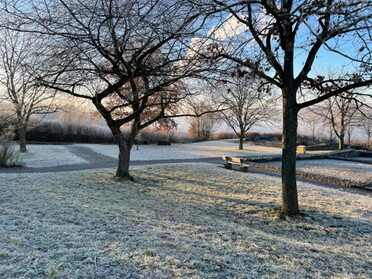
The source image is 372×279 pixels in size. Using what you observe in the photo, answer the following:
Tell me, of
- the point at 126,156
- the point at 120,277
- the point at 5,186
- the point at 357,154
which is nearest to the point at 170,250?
the point at 120,277

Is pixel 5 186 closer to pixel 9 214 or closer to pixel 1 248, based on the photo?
pixel 9 214

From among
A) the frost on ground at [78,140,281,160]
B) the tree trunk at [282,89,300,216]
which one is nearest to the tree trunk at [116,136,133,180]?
the tree trunk at [282,89,300,216]

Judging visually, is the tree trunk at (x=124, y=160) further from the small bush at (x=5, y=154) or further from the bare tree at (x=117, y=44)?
the small bush at (x=5, y=154)

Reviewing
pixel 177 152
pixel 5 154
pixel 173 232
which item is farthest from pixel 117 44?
pixel 177 152

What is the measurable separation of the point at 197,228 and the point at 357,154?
19589 millimetres

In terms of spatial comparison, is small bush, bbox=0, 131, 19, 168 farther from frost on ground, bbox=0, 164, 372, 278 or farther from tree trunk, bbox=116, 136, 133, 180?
tree trunk, bbox=116, 136, 133, 180

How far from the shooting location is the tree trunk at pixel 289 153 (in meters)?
5.28

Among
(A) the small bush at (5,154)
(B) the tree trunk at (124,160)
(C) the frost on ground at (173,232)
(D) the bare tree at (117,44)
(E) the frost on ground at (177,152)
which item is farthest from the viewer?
(E) the frost on ground at (177,152)

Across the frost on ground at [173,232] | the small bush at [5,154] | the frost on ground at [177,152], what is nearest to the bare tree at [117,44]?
the frost on ground at [173,232]

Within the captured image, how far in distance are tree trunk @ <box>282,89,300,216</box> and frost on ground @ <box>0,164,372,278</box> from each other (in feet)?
1.09

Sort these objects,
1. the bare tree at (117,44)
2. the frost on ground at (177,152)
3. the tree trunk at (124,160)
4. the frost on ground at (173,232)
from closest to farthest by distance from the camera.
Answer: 1. the frost on ground at (173,232)
2. the bare tree at (117,44)
3. the tree trunk at (124,160)
4. the frost on ground at (177,152)

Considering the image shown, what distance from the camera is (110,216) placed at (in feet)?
14.3

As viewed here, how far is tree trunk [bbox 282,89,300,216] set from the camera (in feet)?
17.3

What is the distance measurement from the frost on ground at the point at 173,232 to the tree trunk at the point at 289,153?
0.33 metres
